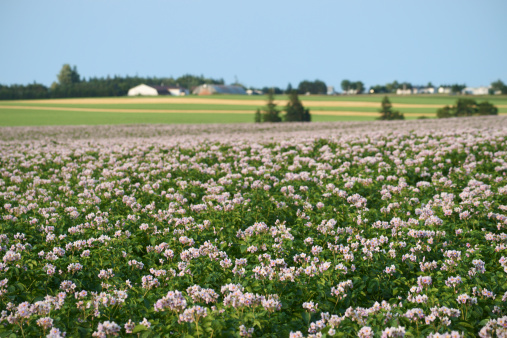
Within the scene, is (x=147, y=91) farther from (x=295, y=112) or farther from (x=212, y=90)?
(x=295, y=112)

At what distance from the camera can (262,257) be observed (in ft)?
20.9

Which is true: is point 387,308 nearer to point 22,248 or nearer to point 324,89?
point 22,248

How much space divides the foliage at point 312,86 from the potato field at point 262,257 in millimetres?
149655

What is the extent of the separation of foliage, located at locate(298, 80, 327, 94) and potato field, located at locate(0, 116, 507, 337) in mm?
149655

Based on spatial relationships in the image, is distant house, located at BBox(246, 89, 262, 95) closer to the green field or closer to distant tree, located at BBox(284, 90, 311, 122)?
the green field

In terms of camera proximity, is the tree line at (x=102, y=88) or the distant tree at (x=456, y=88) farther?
the distant tree at (x=456, y=88)

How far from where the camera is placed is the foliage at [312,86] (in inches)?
6235

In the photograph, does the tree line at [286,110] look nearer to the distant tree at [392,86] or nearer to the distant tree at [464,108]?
the distant tree at [464,108]

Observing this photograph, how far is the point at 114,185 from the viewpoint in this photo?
38.7 feet

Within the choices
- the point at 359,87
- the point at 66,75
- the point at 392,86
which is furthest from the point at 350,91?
the point at 66,75

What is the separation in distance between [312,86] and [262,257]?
15841 centimetres

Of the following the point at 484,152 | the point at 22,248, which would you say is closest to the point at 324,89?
the point at 484,152

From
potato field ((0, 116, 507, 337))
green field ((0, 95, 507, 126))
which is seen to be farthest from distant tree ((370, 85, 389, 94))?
potato field ((0, 116, 507, 337))

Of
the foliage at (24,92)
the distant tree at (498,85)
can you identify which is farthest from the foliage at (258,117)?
the distant tree at (498,85)
